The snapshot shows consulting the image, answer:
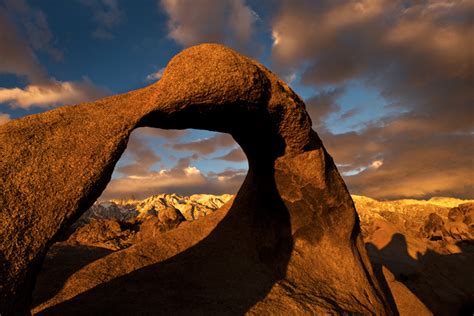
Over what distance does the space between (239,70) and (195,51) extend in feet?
2.11

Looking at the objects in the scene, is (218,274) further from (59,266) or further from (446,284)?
(446,284)

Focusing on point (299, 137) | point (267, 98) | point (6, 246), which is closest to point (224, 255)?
point (299, 137)

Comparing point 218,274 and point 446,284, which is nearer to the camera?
point 218,274

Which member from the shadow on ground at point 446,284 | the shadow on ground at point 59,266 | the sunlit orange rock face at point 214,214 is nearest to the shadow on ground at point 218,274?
the sunlit orange rock face at point 214,214

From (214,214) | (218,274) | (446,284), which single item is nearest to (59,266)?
(218,274)

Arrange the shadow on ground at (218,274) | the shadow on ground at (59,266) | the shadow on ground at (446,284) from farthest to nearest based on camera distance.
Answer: the shadow on ground at (446,284) → the shadow on ground at (59,266) → the shadow on ground at (218,274)

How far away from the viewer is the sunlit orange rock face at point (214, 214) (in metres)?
3.04

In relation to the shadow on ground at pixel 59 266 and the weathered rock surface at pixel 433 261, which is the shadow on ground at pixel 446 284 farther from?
the shadow on ground at pixel 59 266

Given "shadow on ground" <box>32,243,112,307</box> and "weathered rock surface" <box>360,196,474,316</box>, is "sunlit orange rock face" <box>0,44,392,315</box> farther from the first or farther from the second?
"weathered rock surface" <box>360,196,474,316</box>

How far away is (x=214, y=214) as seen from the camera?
757 centimetres

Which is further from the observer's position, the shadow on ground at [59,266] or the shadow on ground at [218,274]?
the shadow on ground at [59,266]

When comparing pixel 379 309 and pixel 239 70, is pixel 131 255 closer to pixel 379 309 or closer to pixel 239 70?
pixel 239 70

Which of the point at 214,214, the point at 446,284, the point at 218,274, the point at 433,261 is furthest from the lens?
the point at 433,261

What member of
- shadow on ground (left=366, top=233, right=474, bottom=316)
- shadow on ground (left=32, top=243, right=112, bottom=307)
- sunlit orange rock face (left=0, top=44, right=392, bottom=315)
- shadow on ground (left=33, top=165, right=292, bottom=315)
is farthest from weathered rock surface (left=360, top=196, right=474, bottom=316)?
shadow on ground (left=32, top=243, right=112, bottom=307)
